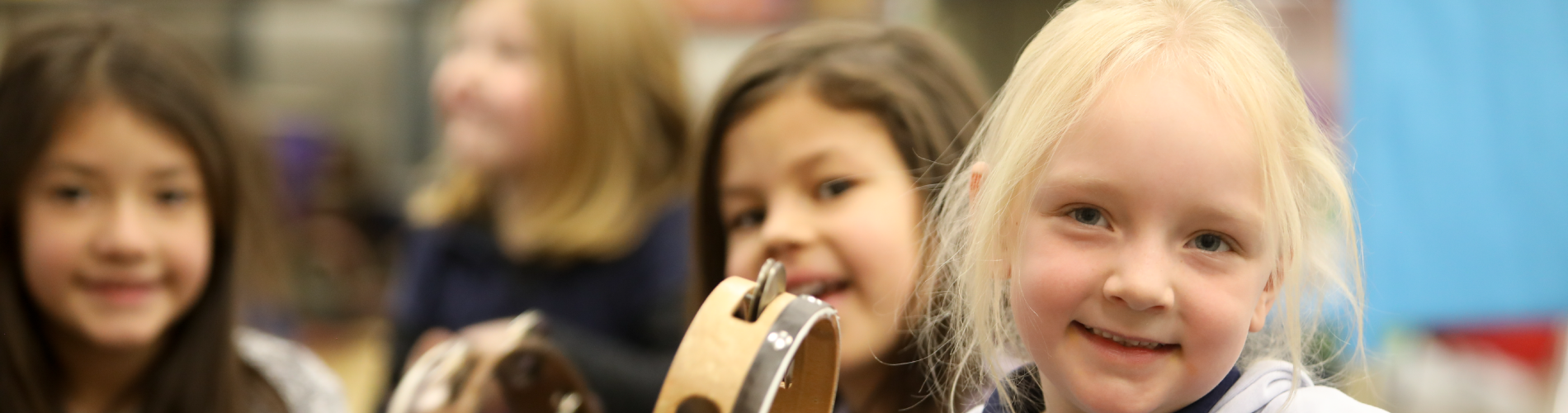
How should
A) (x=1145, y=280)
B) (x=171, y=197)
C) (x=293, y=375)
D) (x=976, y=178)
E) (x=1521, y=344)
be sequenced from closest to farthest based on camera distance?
(x=1145, y=280) < (x=976, y=178) < (x=171, y=197) < (x=293, y=375) < (x=1521, y=344)

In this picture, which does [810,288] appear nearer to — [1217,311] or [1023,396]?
[1023,396]

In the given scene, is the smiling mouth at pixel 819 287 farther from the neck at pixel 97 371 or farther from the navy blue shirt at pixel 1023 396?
the neck at pixel 97 371

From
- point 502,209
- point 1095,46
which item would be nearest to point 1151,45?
point 1095,46

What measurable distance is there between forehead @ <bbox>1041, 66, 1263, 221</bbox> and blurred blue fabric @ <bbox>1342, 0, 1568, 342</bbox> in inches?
53.4

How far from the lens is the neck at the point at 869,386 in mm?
868

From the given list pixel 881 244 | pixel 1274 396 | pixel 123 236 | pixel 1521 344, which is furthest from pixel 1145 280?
pixel 1521 344

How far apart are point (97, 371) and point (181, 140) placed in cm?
25

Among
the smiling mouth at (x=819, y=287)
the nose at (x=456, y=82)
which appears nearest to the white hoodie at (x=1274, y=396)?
the smiling mouth at (x=819, y=287)

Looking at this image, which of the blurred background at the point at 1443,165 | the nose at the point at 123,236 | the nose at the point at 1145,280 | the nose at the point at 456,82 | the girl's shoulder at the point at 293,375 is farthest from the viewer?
the blurred background at the point at 1443,165

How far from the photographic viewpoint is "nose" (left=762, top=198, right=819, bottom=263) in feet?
2.60

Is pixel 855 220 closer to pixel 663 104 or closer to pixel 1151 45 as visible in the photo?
pixel 1151 45

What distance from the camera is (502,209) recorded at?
153 centimetres

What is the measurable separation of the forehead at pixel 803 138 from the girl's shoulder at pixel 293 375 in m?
0.66

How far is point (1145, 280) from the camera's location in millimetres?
499
